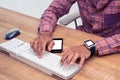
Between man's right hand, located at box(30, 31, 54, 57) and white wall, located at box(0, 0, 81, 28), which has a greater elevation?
man's right hand, located at box(30, 31, 54, 57)

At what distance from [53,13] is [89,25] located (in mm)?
241

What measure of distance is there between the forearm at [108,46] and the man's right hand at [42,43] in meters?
0.23

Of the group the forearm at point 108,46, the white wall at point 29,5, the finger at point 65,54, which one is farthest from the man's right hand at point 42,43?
the white wall at point 29,5

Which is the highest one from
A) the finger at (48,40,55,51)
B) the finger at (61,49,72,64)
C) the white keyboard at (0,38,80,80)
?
the finger at (61,49,72,64)

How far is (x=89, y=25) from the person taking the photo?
149 centimetres

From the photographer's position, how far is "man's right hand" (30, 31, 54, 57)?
111cm

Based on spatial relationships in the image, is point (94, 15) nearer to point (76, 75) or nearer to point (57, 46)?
point (57, 46)

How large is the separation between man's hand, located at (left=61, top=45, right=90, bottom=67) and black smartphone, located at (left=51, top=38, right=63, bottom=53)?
7cm

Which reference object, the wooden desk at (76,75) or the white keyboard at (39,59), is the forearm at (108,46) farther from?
the white keyboard at (39,59)

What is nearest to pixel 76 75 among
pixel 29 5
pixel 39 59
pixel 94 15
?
pixel 39 59

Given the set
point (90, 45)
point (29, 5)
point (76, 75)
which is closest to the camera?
point (76, 75)

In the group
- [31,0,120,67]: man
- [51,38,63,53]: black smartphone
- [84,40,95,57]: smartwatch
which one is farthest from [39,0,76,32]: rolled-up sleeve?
[84,40,95,57]: smartwatch

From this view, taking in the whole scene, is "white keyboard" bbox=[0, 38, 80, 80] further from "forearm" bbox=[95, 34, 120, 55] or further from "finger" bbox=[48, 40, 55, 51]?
"forearm" bbox=[95, 34, 120, 55]

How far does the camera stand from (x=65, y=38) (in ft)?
4.01
